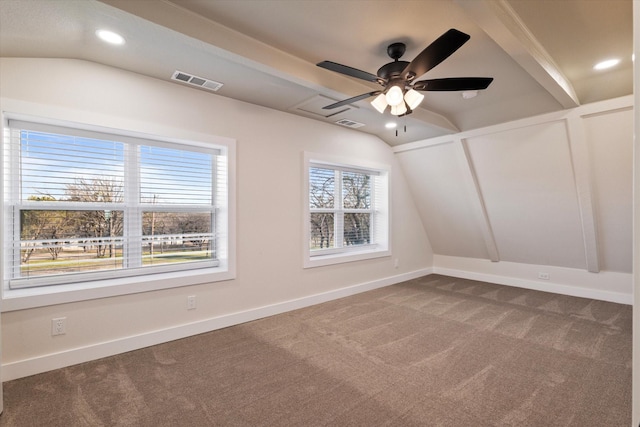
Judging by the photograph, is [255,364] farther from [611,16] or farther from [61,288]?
[611,16]

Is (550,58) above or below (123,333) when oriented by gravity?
above

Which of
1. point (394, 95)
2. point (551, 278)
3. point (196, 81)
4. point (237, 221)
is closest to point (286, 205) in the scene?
point (237, 221)

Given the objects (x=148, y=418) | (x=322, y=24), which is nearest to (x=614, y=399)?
(x=148, y=418)

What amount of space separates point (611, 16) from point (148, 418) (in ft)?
13.1

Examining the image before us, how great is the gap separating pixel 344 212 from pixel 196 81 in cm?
280

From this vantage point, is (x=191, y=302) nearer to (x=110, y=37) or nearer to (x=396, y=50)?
(x=110, y=37)

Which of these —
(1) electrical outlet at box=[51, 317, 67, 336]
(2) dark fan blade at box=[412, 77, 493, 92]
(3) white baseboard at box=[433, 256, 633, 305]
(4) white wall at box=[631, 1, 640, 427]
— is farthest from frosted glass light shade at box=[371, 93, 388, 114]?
(3) white baseboard at box=[433, 256, 633, 305]

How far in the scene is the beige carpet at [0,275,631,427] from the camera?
1.87 m

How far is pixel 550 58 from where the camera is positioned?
8.25 feet

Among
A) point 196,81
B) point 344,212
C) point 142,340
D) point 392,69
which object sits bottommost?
point 142,340

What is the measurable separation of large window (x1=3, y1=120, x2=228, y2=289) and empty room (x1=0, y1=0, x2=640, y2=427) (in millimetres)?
18

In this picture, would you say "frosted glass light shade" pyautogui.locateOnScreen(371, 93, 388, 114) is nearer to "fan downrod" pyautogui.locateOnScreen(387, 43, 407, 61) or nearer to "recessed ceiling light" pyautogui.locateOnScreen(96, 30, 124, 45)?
"fan downrod" pyautogui.locateOnScreen(387, 43, 407, 61)

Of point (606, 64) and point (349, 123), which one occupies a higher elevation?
point (349, 123)

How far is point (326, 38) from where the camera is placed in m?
2.27
